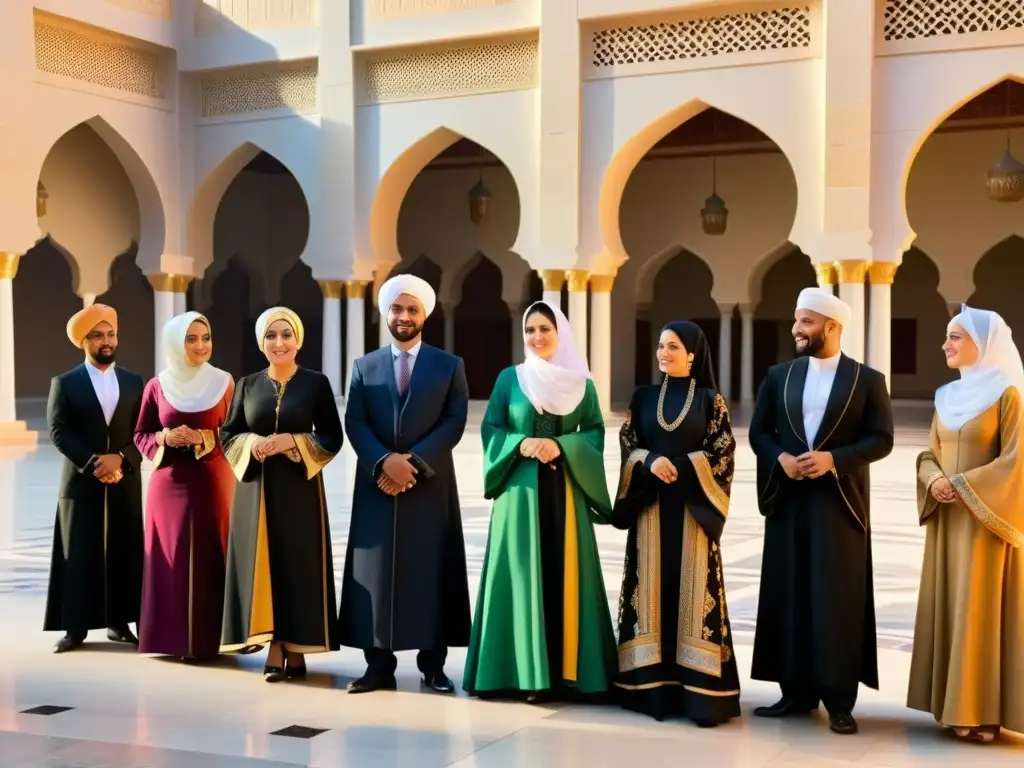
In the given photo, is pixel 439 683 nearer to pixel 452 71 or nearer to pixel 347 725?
pixel 347 725

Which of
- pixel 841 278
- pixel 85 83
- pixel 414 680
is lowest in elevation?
pixel 414 680

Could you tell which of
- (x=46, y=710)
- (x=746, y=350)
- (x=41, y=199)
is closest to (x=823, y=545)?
(x=46, y=710)

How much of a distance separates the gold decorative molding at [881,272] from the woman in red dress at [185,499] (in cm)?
706

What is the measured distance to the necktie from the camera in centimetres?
322

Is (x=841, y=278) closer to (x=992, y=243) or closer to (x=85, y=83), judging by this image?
(x=992, y=243)

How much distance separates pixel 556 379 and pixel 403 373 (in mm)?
426

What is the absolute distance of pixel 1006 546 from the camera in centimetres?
275

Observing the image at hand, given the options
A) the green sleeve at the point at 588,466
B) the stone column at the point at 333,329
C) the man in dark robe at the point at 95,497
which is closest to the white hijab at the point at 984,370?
the green sleeve at the point at 588,466

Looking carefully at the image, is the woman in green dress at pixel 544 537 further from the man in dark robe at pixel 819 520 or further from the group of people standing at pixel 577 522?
the man in dark robe at pixel 819 520

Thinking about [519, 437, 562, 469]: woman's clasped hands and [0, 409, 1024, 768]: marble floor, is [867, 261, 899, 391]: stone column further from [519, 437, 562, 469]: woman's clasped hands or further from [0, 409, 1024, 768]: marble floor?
[519, 437, 562, 469]: woman's clasped hands

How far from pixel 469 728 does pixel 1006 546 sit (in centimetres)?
121

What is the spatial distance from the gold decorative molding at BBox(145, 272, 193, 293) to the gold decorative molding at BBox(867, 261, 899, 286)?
255 inches

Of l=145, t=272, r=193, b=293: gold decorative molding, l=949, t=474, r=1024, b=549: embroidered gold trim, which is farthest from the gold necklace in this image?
l=145, t=272, r=193, b=293: gold decorative molding

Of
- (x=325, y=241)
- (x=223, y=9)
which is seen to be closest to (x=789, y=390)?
(x=325, y=241)
